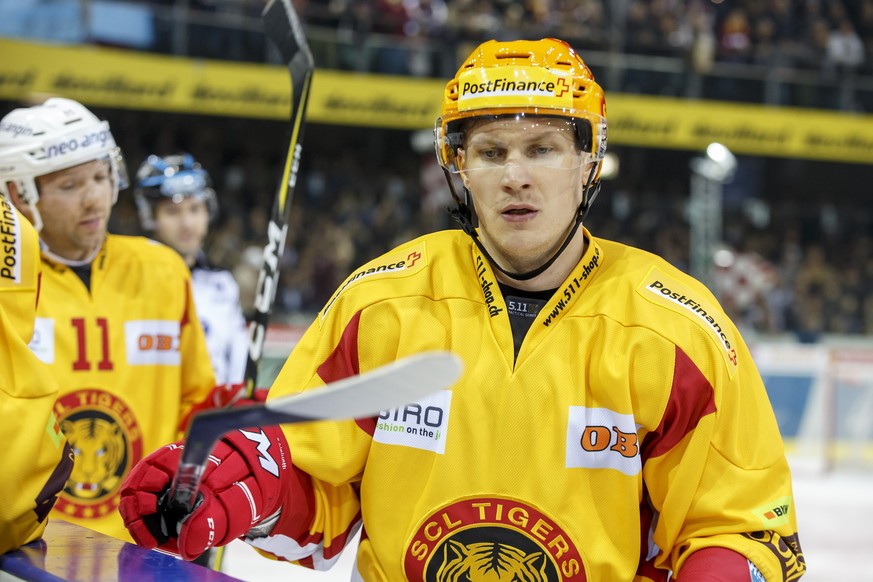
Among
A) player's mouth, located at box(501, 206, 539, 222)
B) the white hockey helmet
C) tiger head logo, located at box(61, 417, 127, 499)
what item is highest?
the white hockey helmet

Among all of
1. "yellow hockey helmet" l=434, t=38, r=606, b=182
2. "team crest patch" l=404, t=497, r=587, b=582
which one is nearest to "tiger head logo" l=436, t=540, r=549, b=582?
"team crest patch" l=404, t=497, r=587, b=582

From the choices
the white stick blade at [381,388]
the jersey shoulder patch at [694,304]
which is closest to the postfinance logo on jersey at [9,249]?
the white stick blade at [381,388]

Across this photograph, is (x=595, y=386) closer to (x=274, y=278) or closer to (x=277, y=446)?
(x=277, y=446)

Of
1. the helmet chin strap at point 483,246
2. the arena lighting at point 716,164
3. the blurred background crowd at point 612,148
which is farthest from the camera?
the arena lighting at point 716,164

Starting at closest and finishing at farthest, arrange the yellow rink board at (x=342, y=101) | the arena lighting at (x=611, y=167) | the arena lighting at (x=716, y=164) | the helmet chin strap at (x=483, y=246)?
the helmet chin strap at (x=483, y=246) → the yellow rink board at (x=342, y=101) → the arena lighting at (x=611, y=167) → the arena lighting at (x=716, y=164)

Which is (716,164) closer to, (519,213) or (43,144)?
(43,144)

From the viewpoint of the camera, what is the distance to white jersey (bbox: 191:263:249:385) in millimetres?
4070

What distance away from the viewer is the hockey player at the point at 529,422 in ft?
5.29

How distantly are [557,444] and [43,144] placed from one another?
152cm

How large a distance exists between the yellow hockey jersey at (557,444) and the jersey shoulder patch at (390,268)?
1.1 inches

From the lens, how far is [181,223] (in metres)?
4.04

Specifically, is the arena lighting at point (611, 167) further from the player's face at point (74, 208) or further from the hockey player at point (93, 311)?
the player's face at point (74, 208)

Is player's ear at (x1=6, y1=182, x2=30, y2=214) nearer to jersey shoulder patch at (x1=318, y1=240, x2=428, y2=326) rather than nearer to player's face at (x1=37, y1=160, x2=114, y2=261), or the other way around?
player's face at (x1=37, y1=160, x2=114, y2=261)

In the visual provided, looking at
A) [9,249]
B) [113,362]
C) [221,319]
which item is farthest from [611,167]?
[9,249]
